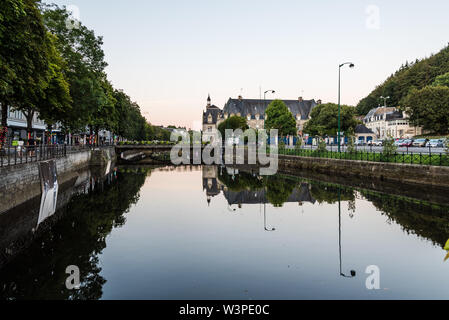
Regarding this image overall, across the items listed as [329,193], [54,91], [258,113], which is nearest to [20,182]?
[54,91]

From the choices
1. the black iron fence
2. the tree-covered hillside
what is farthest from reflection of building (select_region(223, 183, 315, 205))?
the tree-covered hillside

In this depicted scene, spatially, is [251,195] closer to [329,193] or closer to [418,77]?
[329,193]

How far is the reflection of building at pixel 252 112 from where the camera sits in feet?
518

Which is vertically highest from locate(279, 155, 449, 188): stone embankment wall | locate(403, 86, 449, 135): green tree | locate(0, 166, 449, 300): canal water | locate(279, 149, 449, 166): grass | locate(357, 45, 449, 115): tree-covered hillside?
locate(357, 45, 449, 115): tree-covered hillside

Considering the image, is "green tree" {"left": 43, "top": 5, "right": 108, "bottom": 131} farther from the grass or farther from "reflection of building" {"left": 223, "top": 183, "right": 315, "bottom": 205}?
the grass

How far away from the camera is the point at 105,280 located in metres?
10.2

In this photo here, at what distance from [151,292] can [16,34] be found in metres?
15.5

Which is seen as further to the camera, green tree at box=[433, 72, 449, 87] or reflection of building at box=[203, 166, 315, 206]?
green tree at box=[433, 72, 449, 87]

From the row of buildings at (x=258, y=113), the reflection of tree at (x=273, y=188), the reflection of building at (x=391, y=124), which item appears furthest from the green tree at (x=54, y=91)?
the row of buildings at (x=258, y=113)

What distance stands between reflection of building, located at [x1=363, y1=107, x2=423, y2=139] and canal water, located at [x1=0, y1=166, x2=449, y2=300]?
3550 inches

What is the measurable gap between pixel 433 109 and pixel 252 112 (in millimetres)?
85666

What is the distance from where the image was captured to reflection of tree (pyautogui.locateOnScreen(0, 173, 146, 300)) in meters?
9.42

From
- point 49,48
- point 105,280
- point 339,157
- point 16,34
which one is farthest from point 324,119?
point 105,280
